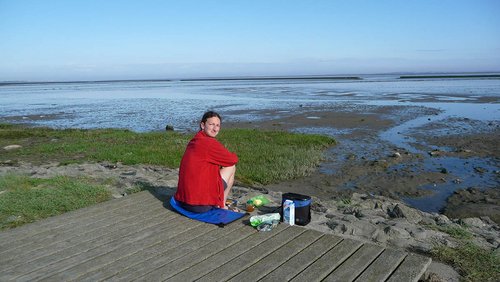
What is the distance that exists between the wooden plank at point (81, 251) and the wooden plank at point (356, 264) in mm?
2613

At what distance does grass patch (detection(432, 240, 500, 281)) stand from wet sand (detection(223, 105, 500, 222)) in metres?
3.67

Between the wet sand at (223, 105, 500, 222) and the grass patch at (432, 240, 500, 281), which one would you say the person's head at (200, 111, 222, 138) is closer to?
the grass patch at (432, 240, 500, 281)

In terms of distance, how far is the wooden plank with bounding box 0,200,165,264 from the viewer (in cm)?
500

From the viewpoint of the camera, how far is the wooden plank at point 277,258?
432 cm

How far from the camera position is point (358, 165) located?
1323 cm

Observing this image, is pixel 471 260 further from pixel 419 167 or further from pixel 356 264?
pixel 419 167

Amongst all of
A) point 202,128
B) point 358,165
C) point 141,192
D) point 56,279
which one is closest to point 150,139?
point 358,165

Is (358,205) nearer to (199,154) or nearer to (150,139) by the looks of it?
(199,154)

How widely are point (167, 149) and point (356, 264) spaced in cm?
1100

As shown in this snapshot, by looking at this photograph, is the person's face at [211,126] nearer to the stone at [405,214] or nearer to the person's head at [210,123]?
the person's head at [210,123]

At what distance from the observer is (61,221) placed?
6.10 meters

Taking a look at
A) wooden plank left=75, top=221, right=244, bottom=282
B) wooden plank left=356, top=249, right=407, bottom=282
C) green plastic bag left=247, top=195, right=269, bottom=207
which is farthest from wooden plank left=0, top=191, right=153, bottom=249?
wooden plank left=356, top=249, right=407, bottom=282

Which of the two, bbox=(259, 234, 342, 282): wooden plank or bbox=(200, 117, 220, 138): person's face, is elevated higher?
bbox=(200, 117, 220, 138): person's face

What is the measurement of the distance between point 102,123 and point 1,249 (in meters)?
22.5
